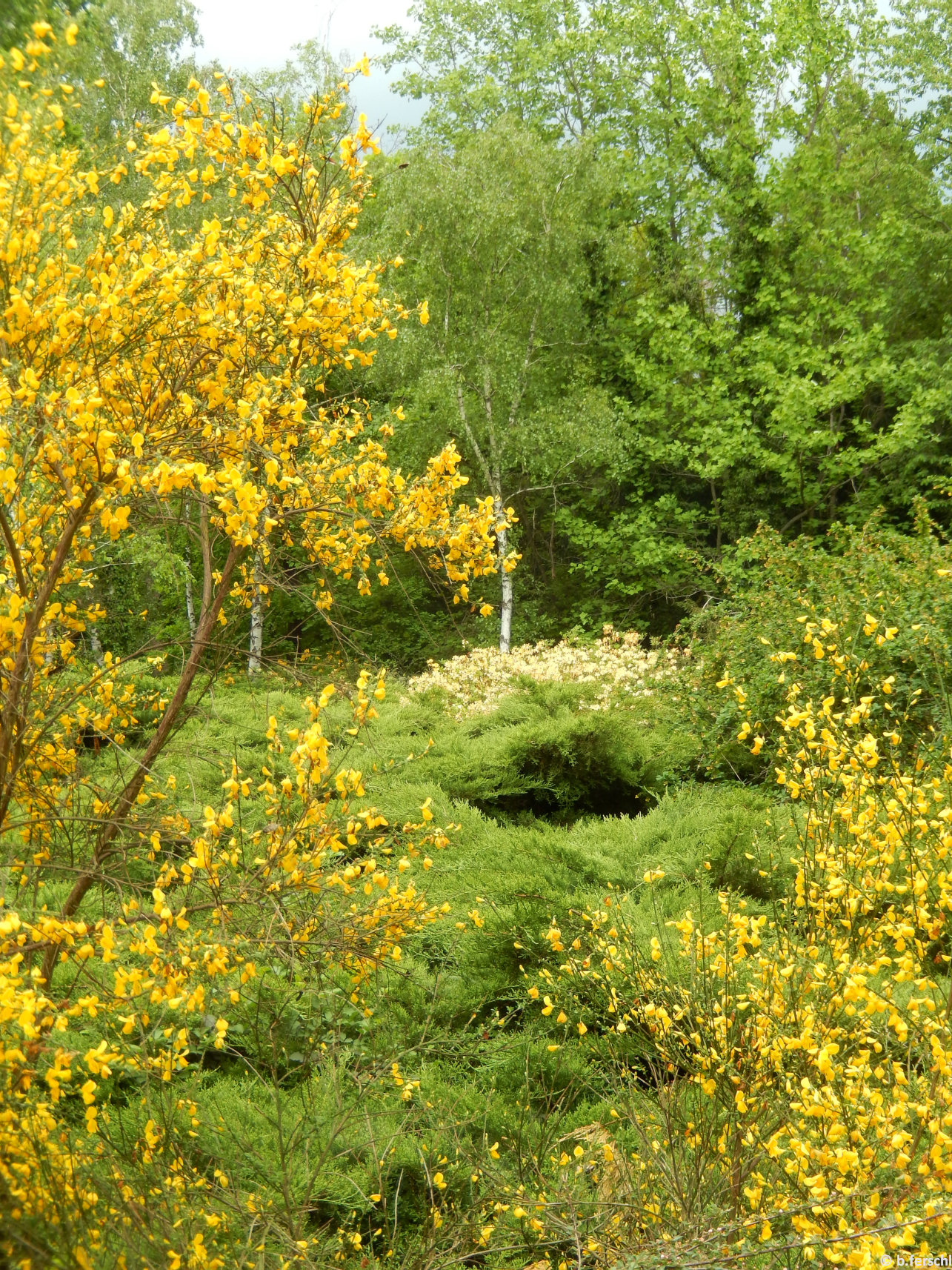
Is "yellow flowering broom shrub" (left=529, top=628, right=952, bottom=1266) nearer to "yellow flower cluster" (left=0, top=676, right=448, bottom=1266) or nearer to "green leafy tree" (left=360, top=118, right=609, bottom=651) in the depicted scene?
"yellow flower cluster" (left=0, top=676, right=448, bottom=1266)

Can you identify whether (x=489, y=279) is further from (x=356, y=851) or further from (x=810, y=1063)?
(x=810, y=1063)

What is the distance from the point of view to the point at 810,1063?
2377 millimetres

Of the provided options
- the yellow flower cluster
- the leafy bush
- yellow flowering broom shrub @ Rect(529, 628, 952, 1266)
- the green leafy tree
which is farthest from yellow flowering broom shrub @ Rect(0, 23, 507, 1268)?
the green leafy tree

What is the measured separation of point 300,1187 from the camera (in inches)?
99.3

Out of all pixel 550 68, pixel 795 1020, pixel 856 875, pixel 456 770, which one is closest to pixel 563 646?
pixel 456 770

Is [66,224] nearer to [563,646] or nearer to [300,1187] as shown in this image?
[300,1187]

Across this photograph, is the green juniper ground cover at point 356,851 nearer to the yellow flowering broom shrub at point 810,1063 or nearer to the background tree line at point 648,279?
the yellow flowering broom shrub at point 810,1063

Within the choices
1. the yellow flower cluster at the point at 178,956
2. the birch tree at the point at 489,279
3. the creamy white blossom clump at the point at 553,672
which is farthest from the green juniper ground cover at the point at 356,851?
the birch tree at the point at 489,279

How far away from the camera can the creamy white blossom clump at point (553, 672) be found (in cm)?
834

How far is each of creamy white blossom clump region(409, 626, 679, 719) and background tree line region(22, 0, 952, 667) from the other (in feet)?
9.05

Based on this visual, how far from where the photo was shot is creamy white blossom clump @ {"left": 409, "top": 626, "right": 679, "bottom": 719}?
27.3ft

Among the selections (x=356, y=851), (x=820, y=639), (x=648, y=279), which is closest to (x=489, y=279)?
(x=648, y=279)

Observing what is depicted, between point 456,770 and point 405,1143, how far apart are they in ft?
10.6

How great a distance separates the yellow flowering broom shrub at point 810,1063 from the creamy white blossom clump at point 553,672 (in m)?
4.80
